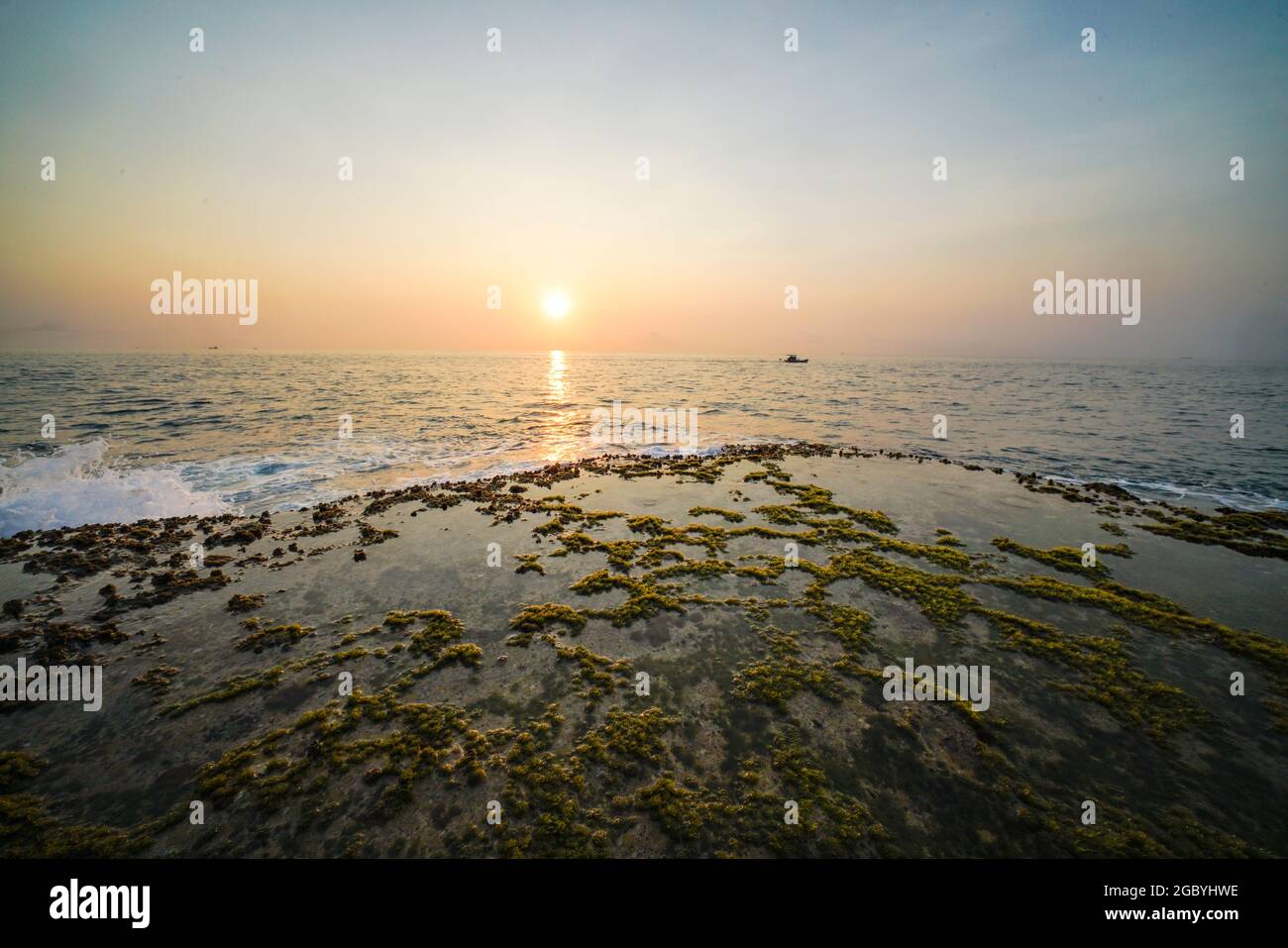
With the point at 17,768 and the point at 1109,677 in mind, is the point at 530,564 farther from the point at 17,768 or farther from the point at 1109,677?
the point at 1109,677

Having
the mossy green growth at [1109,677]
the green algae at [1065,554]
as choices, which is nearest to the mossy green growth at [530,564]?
the mossy green growth at [1109,677]

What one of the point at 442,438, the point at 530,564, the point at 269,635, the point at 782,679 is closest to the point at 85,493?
the point at 442,438

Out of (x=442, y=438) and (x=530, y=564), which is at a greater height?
(x=442, y=438)

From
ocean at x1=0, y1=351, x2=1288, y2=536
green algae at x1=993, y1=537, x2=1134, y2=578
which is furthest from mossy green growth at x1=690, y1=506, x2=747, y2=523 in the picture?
ocean at x1=0, y1=351, x2=1288, y2=536

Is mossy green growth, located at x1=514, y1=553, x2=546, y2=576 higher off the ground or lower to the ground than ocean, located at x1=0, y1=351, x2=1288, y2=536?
lower

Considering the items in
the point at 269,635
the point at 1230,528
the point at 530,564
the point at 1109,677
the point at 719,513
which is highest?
the point at 719,513

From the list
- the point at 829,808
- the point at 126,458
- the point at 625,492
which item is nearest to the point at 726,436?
the point at 625,492

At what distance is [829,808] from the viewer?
6.62 meters

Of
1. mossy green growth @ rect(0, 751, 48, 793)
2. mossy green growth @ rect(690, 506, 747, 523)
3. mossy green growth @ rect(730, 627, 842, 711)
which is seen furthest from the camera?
mossy green growth @ rect(690, 506, 747, 523)

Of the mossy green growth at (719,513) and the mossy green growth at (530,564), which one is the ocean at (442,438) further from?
the mossy green growth at (719,513)

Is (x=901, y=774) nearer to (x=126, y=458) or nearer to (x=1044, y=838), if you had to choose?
(x=1044, y=838)

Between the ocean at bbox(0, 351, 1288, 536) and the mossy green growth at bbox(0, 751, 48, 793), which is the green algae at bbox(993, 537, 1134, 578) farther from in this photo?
the mossy green growth at bbox(0, 751, 48, 793)
